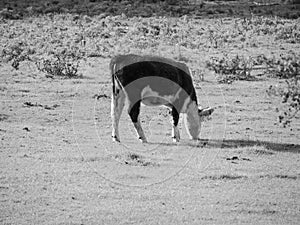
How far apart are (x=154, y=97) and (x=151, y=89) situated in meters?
0.20

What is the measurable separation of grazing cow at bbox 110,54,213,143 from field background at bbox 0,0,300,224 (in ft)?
1.35

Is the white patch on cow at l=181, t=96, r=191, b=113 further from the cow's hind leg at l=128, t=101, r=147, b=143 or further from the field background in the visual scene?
the cow's hind leg at l=128, t=101, r=147, b=143

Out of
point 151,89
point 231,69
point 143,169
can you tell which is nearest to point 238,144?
point 151,89

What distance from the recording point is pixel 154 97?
1090cm

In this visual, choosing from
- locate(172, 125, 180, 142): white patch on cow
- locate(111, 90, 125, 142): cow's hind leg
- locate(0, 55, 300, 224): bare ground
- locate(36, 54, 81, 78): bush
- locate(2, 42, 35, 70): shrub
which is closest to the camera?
locate(0, 55, 300, 224): bare ground

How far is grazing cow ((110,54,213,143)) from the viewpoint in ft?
35.0

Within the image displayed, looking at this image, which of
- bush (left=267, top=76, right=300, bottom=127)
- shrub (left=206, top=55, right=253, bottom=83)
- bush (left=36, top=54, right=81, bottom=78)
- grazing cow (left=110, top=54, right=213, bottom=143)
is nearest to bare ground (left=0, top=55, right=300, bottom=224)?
bush (left=267, top=76, right=300, bottom=127)

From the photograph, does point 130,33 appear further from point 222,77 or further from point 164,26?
point 222,77

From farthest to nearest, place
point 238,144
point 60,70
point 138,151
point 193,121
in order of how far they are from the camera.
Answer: point 60,70 < point 193,121 < point 238,144 < point 138,151

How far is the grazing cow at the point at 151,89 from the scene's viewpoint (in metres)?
10.7

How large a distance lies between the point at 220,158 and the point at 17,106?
20.6 feet

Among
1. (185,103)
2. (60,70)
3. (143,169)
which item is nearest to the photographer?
(143,169)

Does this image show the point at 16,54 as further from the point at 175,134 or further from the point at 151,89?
the point at 151,89

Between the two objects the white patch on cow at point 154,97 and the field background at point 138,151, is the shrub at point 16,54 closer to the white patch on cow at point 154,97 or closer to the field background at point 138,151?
the field background at point 138,151
